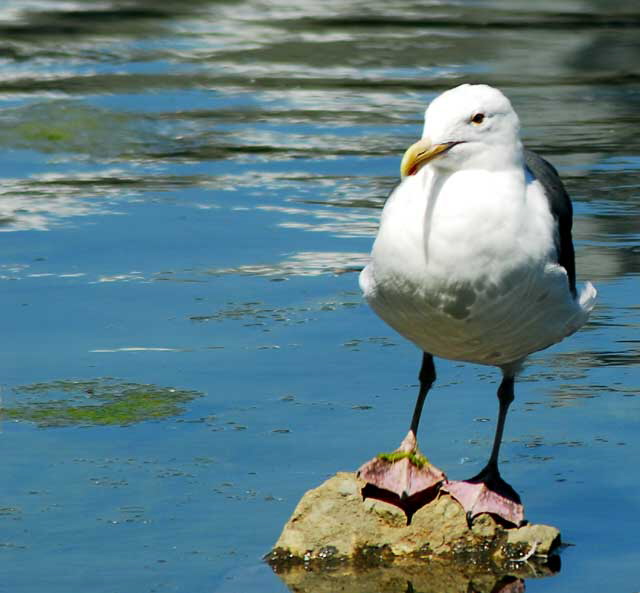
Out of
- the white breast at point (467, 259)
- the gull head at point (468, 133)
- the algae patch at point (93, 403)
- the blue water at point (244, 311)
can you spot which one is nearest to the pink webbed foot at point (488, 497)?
the blue water at point (244, 311)

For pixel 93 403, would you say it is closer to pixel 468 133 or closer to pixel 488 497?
pixel 488 497

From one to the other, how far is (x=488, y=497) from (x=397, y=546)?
1.15 ft

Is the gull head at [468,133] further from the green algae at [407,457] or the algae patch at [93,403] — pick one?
the algae patch at [93,403]

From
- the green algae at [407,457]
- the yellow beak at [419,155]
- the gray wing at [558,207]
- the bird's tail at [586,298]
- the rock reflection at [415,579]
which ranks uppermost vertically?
the yellow beak at [419,155]

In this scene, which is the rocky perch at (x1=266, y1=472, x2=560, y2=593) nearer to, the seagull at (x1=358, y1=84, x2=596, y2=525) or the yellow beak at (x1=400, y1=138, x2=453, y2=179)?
the seagull at (x1=358, y1=84, x2=596, y2=525)

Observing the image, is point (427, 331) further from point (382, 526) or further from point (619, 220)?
point (619, 220)

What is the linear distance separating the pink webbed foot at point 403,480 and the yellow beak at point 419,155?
3.53ft

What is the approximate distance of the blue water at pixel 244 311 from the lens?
569cm

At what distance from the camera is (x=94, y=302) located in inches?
330

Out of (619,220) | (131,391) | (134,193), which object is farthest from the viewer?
(134,193)

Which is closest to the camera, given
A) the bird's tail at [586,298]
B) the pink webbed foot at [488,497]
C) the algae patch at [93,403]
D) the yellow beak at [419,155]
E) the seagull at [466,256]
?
the yellow beak at [419,155]

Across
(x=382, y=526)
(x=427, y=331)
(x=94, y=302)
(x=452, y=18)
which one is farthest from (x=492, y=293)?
(x=452, y=18)

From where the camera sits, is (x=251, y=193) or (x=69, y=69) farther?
(x=69, y=69)

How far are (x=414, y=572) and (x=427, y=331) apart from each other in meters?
0.83
